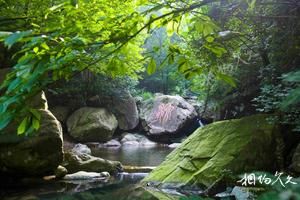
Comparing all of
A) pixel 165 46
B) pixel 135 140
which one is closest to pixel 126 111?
pixel 135 140

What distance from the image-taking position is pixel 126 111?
19922mm

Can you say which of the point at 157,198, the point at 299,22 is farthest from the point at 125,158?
the point at 299,22

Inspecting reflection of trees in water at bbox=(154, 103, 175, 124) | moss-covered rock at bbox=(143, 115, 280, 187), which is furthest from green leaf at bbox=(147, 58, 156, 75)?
reflection of trees in water at bbox=(154, 103, 175, 124)

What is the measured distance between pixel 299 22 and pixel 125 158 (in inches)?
302

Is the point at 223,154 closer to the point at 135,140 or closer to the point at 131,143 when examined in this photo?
the point at 131,143

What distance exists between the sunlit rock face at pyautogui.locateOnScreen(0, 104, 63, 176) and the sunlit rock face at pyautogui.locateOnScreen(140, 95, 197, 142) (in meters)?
11.5

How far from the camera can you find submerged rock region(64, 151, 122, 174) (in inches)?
337

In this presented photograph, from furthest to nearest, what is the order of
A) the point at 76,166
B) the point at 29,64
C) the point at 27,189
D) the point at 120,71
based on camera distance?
the point at 76,166
the point at 27,189
the point at 120,71
the point at 29,64

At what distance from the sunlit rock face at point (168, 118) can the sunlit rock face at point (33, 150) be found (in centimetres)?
1149

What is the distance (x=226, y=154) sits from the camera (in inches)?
252

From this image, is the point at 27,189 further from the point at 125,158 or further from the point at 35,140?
the point at 125,158

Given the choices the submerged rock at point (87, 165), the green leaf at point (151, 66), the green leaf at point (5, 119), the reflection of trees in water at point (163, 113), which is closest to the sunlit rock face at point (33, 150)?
the submerged rock at point (87, 165)

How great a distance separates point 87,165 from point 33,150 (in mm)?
1566

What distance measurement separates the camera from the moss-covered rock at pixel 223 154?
20.2 feet
